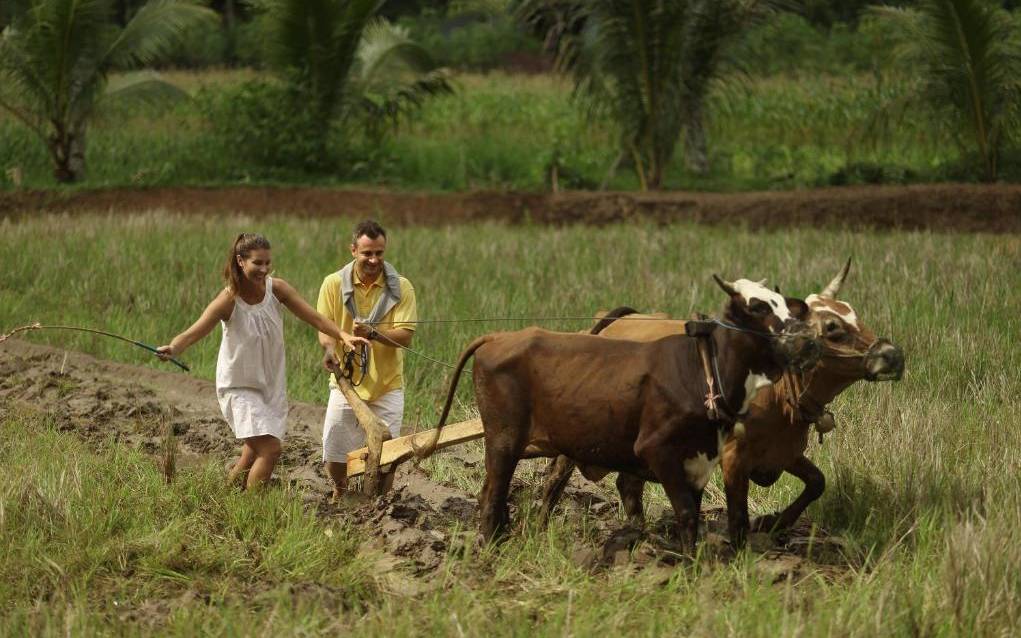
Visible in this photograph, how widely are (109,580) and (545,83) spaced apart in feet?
89.3

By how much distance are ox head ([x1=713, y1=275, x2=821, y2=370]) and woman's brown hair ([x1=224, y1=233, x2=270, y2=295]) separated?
2259 millimetres

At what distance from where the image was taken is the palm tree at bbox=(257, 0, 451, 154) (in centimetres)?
2247

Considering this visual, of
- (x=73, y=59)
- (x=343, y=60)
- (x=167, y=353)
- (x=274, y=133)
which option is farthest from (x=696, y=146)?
(x=167, y=353)

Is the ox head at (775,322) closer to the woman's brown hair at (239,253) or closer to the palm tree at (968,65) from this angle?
the woman's brown hair at (239,253)

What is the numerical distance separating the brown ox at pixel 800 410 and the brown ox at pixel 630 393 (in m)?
0.20

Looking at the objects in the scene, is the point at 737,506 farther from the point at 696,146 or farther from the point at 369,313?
the point at 696,146

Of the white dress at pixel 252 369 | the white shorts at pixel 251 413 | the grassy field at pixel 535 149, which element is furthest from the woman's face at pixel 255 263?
the grassy field at pixel 535 149

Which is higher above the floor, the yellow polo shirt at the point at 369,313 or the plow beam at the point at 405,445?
the yellow polo shirt at the point at 369,313

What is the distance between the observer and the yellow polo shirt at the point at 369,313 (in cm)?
724

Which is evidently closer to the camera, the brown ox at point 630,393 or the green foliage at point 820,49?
the brown ox at point 630,393

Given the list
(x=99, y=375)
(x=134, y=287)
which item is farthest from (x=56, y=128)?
(x=99, y=375)

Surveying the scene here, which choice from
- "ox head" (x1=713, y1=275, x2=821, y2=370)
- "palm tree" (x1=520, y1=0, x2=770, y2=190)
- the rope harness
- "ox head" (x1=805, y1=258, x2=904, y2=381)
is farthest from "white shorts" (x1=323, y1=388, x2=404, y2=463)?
"palm tree" (x1=520, y1=0, x2=770, y2=190)

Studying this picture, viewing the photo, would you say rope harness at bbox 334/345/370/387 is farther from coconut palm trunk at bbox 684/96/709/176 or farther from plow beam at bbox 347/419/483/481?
coconut palm trunk at bbox 684/96/709/176

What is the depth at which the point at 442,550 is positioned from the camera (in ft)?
20.1
